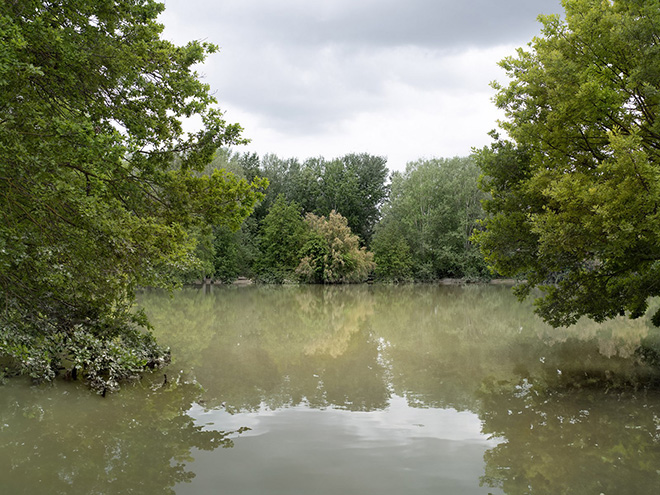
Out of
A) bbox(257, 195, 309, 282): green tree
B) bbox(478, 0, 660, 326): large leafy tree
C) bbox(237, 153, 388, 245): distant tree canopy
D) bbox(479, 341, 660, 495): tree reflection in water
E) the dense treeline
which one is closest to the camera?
bbox(479, 341, 660, 495): tree reflection in water

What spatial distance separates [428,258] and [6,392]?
4604 cm

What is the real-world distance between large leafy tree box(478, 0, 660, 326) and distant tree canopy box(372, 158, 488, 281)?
124 feet

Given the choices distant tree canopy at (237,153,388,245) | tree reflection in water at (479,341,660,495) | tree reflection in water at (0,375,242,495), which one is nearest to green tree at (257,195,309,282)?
distant tree canopy at (237,153,388,245)

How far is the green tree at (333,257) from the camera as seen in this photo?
149 feet

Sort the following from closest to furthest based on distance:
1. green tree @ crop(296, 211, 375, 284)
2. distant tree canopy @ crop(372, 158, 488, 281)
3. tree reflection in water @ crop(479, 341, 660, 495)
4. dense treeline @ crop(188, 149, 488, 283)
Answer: tree reflection in water @ crop(479, 341, 660, 495)
green tree @ crop(296, 211, 375, 284)
dense treeline @ crop(188, 149, 488, 283)
distant tree canopy @ crop(372, 158, 488, 281)

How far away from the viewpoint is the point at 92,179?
7.50 metres

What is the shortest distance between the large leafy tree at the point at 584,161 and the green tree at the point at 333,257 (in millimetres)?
33269

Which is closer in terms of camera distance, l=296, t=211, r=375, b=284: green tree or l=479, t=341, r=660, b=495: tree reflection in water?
l=479, t=341, r=660, b=495: tree reflection in water

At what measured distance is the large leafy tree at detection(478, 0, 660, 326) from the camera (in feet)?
26.5

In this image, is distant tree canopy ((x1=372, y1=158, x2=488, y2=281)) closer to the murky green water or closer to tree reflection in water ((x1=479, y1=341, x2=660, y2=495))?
the murky green water

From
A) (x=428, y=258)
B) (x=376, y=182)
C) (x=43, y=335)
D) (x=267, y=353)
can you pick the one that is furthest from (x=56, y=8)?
(x=376, y=182)

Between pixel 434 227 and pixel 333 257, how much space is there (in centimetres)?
1238

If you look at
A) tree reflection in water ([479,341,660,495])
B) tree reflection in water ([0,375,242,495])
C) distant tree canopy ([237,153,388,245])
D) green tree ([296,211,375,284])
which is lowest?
tree reflection in water ([0,375,242,495])

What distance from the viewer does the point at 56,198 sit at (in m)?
6.34
